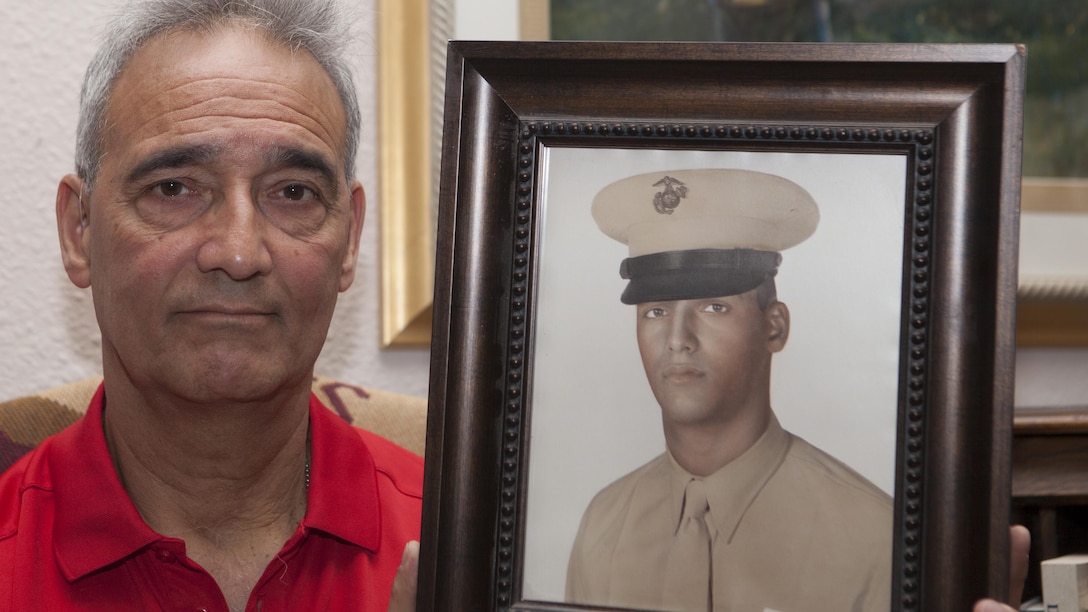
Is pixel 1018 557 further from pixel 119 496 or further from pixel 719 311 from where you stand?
pixel 119 496

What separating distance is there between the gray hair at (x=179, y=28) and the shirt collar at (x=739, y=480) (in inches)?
21.3

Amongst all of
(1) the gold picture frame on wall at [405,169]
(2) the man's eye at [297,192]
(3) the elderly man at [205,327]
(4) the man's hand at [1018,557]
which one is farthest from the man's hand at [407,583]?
(1) the gold picture frame on wall at [405,169]

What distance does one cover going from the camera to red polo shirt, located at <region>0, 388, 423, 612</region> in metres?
0.89

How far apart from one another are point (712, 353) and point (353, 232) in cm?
49

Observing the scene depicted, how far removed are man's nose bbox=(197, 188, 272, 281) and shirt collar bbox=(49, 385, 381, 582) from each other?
0.26m

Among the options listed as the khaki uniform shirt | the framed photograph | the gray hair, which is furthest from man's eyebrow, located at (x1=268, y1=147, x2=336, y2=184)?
the khaki uniform shirt

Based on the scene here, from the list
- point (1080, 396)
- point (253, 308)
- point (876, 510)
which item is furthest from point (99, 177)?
point (1080, 396)

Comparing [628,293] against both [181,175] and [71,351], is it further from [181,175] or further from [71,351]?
[71,351]

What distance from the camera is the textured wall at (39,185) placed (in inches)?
51.0

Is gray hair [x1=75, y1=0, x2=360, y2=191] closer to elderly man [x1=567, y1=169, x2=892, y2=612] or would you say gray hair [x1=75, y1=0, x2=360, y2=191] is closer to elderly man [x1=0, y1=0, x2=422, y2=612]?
elderly man [x1=0, y1=0, x2=422, y2=612]

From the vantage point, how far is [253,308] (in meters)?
0.86

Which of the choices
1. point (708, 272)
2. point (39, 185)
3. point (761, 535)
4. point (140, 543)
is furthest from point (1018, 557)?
point (39, 185)

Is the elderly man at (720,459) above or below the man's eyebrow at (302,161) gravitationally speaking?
below

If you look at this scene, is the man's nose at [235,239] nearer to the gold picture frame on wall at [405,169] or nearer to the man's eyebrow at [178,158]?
the man's eyebrow at [178,158]
